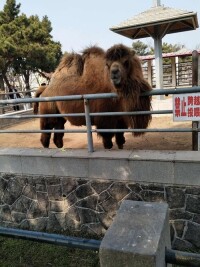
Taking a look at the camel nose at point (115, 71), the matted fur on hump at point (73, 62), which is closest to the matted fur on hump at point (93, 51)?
the matted fur on hump at point (73, 62)

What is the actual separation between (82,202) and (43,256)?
2.88 ft

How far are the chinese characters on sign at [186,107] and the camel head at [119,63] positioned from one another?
815 mm

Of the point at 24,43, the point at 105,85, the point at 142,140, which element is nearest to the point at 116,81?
the point at 105,85

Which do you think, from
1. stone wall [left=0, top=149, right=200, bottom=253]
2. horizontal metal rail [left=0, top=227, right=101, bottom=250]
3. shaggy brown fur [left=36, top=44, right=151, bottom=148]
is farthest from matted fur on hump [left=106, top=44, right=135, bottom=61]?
horizontal metal rail [left=0, top=227, right=101, bottom=250]

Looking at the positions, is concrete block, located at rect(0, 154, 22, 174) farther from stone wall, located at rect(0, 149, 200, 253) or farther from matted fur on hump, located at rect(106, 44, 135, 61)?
matted fur on hump, located at rect(106, 44, 135, 61)

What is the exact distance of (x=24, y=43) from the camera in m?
19.9

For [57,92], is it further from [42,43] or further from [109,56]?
[42,43]

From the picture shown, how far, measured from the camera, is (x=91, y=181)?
12.6 feet

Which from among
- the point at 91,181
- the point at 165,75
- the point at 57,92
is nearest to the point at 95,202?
the point at 91,181

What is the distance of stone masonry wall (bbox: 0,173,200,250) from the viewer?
11.3 feet

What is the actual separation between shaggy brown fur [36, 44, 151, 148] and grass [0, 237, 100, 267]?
190cm

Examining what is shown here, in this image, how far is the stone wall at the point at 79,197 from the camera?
3432 mm

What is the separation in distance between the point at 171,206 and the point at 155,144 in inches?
115

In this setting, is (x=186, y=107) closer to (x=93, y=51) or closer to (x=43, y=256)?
(x=93, y=51)
